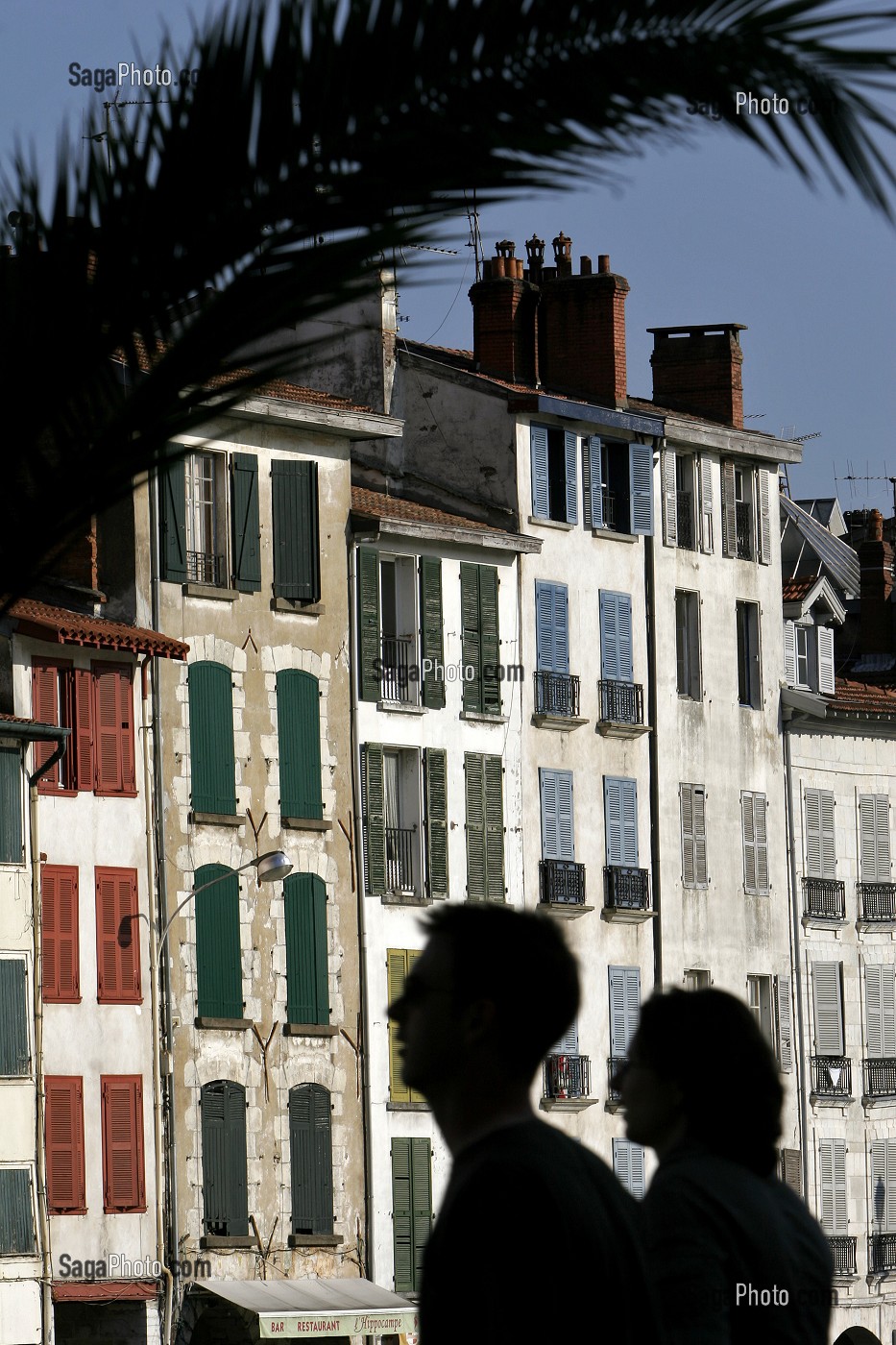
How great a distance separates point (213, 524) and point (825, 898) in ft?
60.5

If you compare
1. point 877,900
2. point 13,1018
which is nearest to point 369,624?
point 13,1018

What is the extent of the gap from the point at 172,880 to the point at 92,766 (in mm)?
2423

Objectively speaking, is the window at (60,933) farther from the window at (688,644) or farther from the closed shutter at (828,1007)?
the closed shutter at (828,1007)

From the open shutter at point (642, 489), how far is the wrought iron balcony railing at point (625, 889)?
21.4ft

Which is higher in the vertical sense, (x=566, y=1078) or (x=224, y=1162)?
(x=566, y=1078)

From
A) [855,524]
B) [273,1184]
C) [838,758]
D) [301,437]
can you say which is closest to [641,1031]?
[273,1184]

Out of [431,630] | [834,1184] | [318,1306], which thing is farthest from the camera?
[834,1184]

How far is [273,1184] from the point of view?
45.3m

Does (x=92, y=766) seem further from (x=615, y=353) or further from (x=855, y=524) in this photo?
(x=855, y=524)

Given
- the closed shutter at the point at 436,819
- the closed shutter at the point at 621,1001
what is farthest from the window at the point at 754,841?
the closed shutter at the point at 436,819

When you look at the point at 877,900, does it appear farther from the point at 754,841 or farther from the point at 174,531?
the point at 174,531

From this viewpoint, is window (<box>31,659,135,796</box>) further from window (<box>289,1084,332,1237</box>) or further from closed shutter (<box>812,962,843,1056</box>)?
closed shutter (<box>812,962,843,1056</box>)

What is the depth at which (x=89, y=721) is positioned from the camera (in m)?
43.1

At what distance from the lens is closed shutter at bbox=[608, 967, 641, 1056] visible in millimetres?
52969
